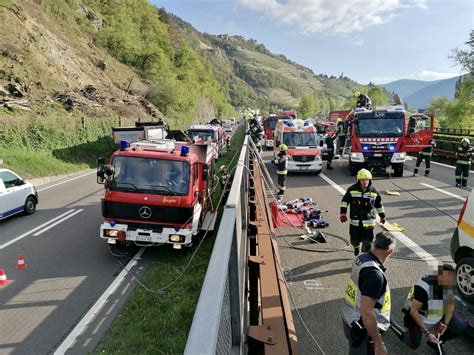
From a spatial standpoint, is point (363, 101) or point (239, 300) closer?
point (239, 300)

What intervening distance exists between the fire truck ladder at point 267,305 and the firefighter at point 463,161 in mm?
11517

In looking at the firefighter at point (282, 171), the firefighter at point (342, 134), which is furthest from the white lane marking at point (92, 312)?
the firefighter at point (342, 134)

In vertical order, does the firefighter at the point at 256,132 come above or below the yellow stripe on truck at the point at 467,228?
above

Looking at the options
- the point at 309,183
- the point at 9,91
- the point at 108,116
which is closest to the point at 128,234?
the point at 309,183

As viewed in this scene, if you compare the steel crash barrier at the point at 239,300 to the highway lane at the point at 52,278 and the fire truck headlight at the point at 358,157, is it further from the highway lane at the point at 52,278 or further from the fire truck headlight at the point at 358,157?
the fire truck headlight at the point at 358,157

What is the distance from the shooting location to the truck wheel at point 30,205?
490 inches

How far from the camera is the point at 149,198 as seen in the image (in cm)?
834

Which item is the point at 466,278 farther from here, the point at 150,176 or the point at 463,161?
the point at 463,161

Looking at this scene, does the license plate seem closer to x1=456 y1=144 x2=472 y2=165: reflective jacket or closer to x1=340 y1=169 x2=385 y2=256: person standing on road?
x1=340 y1=169 x2=385 y2=256: person standing on road

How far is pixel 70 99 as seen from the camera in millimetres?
28625

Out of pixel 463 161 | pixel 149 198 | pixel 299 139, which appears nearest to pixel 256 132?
pixel 299 139

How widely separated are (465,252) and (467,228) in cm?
37

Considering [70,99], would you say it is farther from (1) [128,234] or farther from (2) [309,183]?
(1) [128,234]

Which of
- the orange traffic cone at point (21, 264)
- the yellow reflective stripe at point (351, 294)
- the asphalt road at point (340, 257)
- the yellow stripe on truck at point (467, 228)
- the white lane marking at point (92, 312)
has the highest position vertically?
the yellow stripe on truck at point (467, 228)
